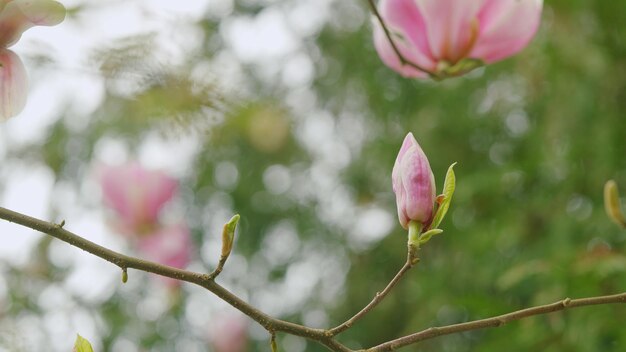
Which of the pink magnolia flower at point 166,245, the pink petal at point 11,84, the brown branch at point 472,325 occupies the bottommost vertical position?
the pink magnolia flower at point 166,245

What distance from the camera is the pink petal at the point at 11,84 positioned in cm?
41

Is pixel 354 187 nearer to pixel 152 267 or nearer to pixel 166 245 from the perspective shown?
pixel 166 245

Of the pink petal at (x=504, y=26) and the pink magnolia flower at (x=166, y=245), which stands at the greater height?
the pink petal at (x=504, y=26)

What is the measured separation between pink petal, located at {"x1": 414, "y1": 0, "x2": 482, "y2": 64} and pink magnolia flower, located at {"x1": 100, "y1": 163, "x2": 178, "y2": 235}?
64 centimetres

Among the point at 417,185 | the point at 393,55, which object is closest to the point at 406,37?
the point at 393,55

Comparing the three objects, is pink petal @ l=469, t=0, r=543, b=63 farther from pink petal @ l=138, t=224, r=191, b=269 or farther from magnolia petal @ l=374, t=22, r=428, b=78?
pink petal @ l=138, t=224, r=191, b=269

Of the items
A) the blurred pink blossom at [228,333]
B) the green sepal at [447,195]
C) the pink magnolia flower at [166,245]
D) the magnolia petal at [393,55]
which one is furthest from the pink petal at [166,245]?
the green sepal at [447,195]

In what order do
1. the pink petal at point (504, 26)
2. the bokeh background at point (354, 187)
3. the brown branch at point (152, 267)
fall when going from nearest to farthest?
the brown branch at point (152, 267) < the pink petal at point (504, 26) < the bokeh background at point (354, 187)

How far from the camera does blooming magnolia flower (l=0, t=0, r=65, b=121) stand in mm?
390

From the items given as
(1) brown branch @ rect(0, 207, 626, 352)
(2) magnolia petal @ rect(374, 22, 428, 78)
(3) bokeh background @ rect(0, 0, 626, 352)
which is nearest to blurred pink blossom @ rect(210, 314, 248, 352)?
(3) bokeh background @ rect(0, 0, 626, 352)

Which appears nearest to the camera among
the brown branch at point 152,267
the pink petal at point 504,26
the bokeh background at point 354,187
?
the brown branch at point 152,267

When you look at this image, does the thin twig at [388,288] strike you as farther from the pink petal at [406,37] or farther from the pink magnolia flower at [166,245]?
→ the pink magnolia flower at [166,245]

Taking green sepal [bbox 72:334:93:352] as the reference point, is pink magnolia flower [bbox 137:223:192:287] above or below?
below

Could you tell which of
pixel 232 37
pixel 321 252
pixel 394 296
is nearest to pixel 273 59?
pixel 232 37
